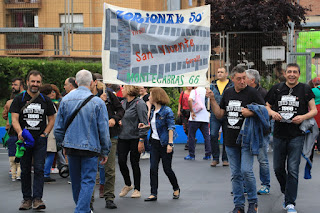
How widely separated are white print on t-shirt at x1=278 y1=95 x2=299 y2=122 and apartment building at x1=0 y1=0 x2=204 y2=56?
1525cm

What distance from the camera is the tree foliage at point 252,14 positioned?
2192 centimetres

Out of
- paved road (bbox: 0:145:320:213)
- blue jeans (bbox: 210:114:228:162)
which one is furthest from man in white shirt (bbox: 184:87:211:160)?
paved road (bbox: 0:145:320:213)

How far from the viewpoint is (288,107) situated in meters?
8.49

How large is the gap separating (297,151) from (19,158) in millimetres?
3840

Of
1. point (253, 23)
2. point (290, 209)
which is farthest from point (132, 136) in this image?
point (253, 23)

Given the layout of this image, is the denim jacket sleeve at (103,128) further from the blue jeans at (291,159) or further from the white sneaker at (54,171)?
the white sneaker at (54,171)

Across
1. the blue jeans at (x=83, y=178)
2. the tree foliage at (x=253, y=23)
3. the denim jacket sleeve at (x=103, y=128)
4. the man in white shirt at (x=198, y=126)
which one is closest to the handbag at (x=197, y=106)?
the man in white shirt at (x=198, y=126)

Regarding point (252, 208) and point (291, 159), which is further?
point (291, 159)

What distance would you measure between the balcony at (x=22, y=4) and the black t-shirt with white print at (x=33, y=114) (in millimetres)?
15923

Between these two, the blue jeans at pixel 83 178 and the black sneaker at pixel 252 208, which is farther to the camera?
the black sneaker at pixel 252 208

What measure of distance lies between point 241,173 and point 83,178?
210cm

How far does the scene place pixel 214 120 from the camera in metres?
12.8

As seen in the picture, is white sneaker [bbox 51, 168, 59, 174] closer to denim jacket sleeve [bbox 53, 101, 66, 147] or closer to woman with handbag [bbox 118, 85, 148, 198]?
woman with handbag [bbox 118, 85, 148, 198]

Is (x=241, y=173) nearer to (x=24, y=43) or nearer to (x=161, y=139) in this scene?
(x=161, y=139)
